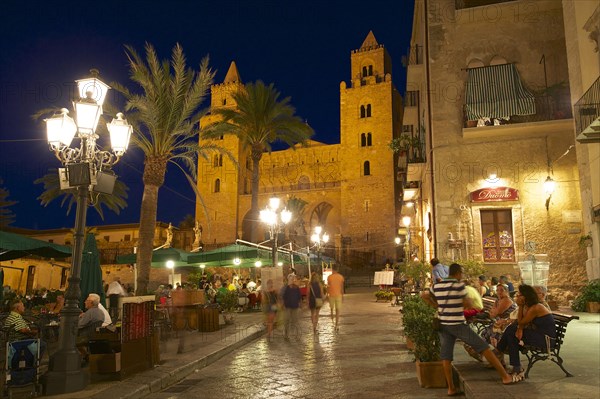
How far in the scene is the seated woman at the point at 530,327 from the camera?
554 centimetres

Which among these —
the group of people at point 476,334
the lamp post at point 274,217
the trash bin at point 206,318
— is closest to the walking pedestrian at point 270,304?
the trash bin at point 206,318

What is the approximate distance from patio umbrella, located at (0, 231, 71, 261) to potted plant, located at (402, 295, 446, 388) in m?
8.22

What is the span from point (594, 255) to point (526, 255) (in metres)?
2.21

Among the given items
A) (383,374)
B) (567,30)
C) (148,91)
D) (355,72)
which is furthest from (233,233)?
(383,374)

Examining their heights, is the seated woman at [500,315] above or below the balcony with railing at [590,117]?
below

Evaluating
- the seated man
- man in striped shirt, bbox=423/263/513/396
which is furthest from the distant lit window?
the seated man

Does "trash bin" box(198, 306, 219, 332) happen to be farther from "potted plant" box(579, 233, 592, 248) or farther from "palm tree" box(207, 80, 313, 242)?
"palm tree" box(207, 80, 313, 242)

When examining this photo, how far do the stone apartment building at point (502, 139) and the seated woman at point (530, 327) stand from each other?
9.41 metres

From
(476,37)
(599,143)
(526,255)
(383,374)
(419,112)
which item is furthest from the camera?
(419,112)

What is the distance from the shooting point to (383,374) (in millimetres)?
6398

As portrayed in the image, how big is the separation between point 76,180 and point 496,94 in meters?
13.0

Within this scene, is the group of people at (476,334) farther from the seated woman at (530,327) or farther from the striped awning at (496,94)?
the striped awning at (496,94)

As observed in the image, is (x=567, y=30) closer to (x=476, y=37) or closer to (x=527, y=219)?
(x=476, y=37)

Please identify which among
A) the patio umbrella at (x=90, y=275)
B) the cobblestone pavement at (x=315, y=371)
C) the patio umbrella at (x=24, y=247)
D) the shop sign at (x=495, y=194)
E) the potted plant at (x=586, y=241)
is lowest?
the cobblestone pavement at (x=315, y=371)
